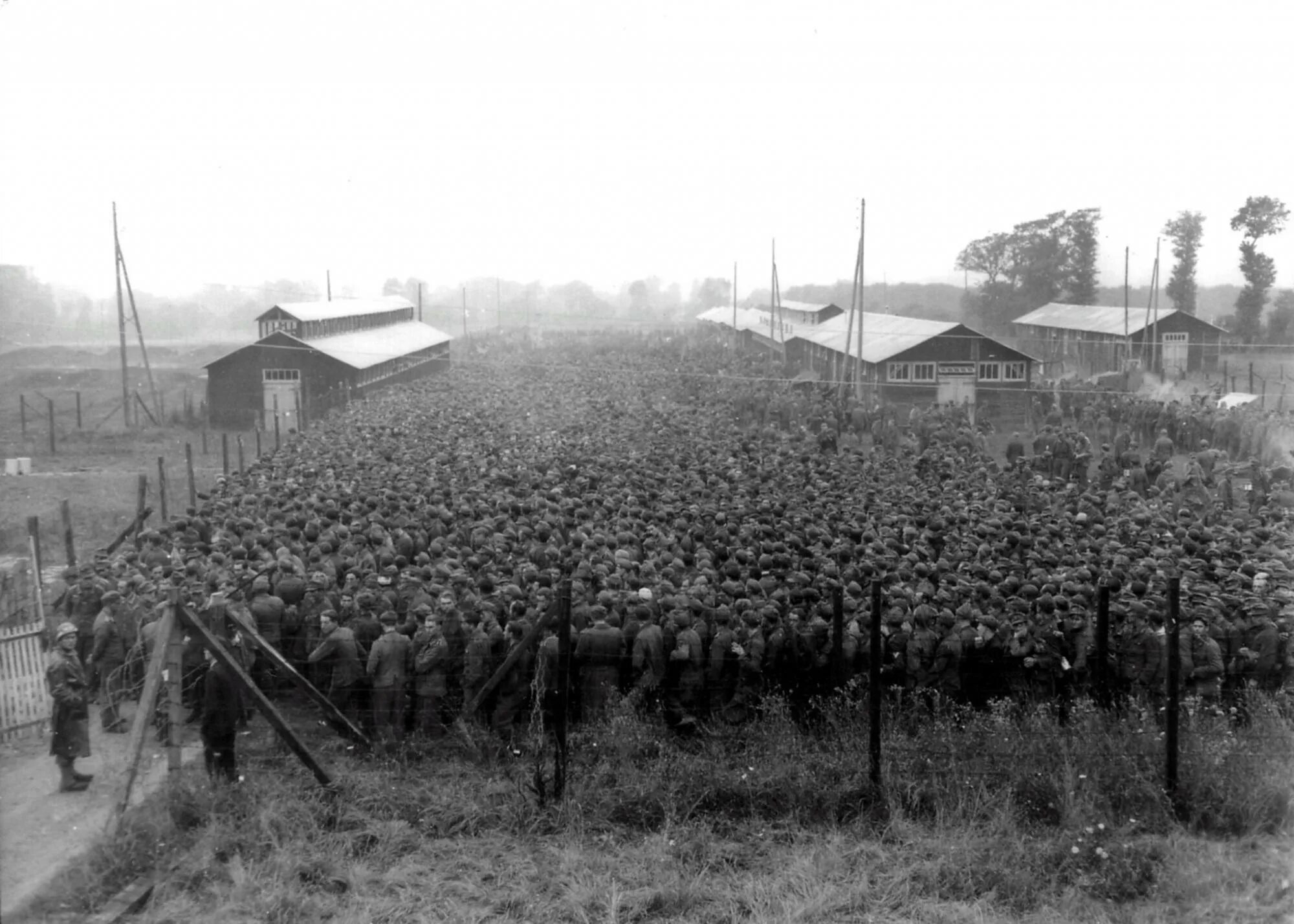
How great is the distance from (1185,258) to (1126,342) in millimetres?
3855

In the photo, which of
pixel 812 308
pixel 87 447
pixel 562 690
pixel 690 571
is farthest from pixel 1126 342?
pixel 562 690

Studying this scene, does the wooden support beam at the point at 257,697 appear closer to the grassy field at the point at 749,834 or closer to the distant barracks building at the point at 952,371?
the grassy field at the point at 749,834

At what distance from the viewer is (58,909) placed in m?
6.11

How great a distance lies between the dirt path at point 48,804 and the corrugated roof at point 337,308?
30473 mm

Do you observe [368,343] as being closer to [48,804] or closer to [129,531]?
[129,531]

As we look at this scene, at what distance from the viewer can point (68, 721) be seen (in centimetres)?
804

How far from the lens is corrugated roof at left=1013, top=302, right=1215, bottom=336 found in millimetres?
38906

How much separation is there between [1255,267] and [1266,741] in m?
22.4

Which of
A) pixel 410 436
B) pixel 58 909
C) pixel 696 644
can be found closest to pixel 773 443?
pixel 410 436

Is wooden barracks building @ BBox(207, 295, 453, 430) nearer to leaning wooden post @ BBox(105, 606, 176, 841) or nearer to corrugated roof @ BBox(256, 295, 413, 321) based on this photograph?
corrugated roof @ BBox(256, 295, 413, 321)

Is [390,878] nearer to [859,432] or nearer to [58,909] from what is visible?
[58,909]

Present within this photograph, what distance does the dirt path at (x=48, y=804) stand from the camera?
21.5 feet

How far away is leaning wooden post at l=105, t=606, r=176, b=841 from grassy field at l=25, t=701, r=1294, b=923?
0.45ft

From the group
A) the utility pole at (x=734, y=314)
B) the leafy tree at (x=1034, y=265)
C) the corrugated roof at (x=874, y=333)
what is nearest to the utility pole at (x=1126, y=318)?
the corrugated roof at (x=874, y=333)
